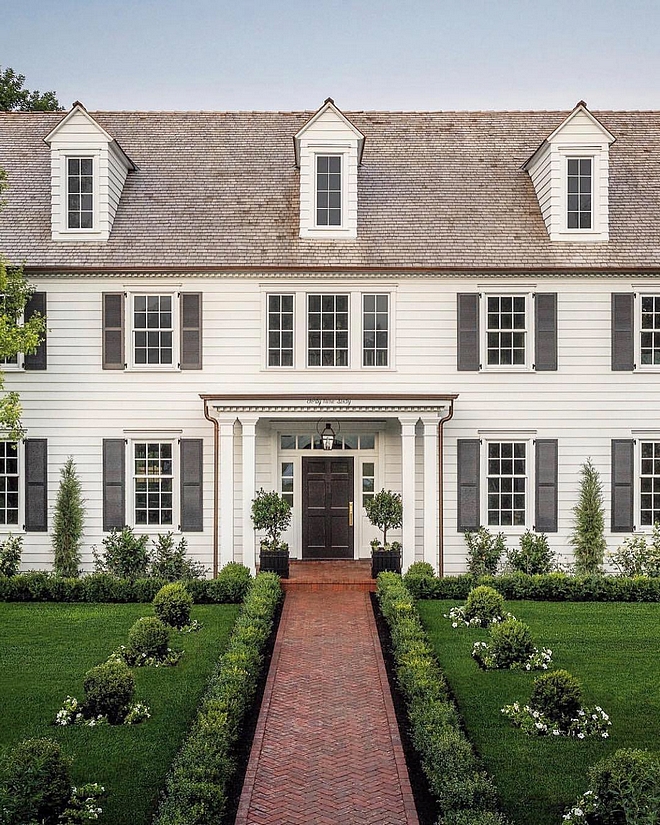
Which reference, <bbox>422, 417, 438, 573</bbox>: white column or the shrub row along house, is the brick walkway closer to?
<bbox>422, 417, 438, 573</bbox>: white column

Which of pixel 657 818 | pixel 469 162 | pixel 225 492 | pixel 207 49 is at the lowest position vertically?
pixel 657 818

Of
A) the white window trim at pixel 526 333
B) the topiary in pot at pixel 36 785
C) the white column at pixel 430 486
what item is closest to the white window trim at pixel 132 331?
the white column at pixel 430 486

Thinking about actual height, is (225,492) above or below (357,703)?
above

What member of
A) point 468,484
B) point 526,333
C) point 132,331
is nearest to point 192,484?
point 132,331

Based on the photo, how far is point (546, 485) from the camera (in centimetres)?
1852

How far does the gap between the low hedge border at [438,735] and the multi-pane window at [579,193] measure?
10.0 metres

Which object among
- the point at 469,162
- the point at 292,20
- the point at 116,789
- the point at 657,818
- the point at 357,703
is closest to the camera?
the point at 657,818

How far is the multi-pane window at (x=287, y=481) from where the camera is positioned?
64.8ft

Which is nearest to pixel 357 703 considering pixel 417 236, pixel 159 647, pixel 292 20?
pixel 159 647

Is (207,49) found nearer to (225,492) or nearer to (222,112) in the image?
(222,112)

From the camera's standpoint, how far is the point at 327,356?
61.7ft

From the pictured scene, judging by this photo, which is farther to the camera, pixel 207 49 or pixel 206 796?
pixel 207 49

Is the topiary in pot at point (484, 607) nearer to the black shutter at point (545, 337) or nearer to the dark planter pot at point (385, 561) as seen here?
the dark planter pot at point (385, 561)

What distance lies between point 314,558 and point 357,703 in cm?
897
